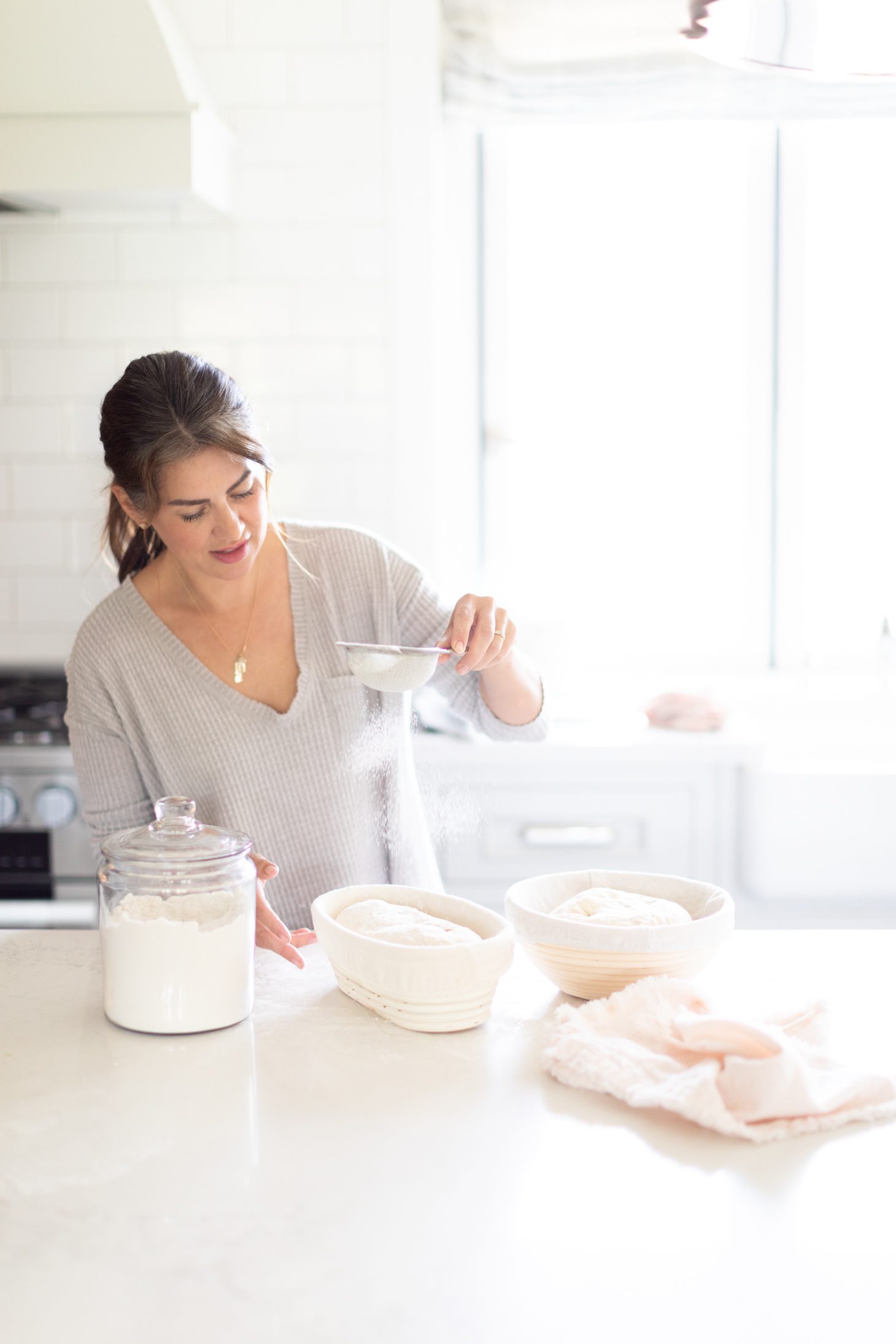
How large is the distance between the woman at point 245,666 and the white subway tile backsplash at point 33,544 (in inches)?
42.5

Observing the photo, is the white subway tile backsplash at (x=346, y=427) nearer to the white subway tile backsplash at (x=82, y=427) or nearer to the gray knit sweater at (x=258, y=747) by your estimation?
the white subway tile backsplash at (x=82, y=427)

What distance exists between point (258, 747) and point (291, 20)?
1742 mm

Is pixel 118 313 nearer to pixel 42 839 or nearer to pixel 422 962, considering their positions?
pixel 42 839

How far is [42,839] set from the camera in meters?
2.28

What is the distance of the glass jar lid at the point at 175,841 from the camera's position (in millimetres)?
996

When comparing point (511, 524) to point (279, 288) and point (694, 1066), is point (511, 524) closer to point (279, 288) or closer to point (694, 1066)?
point (279, 288)

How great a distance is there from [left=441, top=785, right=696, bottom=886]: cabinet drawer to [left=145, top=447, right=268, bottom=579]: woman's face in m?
1.00

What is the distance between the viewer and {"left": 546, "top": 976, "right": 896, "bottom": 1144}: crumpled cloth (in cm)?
85

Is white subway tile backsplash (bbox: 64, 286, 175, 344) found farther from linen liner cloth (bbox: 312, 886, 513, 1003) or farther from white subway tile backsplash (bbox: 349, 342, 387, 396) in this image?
linen liner cloth (bbox: 312, 886, 513, 1003)

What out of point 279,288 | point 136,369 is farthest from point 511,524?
point 136,369

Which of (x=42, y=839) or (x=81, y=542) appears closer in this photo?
(x=42, y=839)

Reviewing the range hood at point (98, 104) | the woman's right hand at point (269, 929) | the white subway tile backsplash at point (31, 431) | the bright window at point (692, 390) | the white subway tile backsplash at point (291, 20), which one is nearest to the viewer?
the woman's right hand at point (269, 929)

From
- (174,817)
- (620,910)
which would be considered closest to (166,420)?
(174,817)

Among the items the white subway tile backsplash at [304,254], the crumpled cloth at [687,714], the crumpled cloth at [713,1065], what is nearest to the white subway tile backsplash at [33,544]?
the white subway tile backsplash at [304,254]
